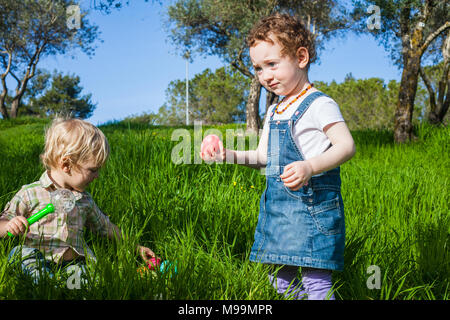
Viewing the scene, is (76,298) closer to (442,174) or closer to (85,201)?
(85,201)

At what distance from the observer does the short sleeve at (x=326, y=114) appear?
1822 mm

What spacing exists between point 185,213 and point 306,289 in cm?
103

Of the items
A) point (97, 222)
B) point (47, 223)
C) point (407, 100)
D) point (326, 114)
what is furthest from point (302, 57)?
point (407, 100)

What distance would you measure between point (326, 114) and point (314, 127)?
0.10 m

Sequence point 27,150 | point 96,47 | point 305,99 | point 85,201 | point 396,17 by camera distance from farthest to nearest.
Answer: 1. point 96,47
2. point 396,17
3. point 27,150
4. point 85,201
5. point 305,99

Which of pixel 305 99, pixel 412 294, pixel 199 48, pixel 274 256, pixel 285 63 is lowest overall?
pixel 412 294

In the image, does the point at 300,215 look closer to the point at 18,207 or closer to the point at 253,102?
the point at 18,207

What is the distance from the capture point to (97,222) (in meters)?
2.40

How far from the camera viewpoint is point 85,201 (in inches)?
91.0

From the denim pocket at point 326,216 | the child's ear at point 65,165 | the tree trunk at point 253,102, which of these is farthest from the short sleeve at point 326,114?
the tree trunk at point 253,102

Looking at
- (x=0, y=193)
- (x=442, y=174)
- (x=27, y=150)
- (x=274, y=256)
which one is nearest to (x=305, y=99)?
(x=274, y=256)

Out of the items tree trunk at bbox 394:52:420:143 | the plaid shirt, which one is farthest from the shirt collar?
tree trunk at bbox 394:52:420:143

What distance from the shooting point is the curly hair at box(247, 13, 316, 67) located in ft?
6.46

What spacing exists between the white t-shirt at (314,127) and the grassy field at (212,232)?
0.65 metres
